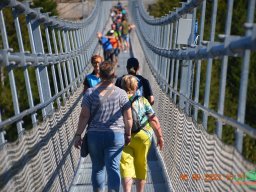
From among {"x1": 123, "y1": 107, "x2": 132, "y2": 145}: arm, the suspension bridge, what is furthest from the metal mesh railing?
{"x1": 123, "y1": 107, "x2": 132, "y2": 145}: arm

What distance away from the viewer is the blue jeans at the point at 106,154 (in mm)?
5438

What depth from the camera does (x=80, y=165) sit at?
8.57m

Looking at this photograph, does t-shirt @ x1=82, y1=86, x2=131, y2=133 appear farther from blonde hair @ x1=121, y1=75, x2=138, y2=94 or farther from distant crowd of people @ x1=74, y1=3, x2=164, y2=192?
blonde hair @ x1=121, y1=75, x2=138, y2=94

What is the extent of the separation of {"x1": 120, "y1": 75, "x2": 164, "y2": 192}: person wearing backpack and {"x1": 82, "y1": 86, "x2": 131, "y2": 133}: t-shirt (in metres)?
0.49

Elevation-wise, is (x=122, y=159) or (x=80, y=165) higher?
(x=122, y=159)

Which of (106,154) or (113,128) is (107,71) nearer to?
(113,128)

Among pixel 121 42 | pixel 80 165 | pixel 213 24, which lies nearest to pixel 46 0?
pixel 121 42

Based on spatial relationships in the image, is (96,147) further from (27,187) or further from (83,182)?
(83,182)

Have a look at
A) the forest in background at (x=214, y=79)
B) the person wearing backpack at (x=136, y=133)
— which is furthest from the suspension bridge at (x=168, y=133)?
the forest in background at (x=214, y=79)

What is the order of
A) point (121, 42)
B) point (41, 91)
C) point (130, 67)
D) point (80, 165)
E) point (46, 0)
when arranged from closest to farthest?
1. point (130, 67)
2. point (41, 91)
3. point (80, 165)
4. point (121, 42)
5. point (46, 0)

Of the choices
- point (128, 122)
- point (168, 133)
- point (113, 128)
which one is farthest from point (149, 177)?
point (113, 128)

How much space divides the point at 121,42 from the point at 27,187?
2091 cm

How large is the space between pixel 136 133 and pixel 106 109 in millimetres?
675

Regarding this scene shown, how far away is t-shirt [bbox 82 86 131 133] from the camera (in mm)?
5422
